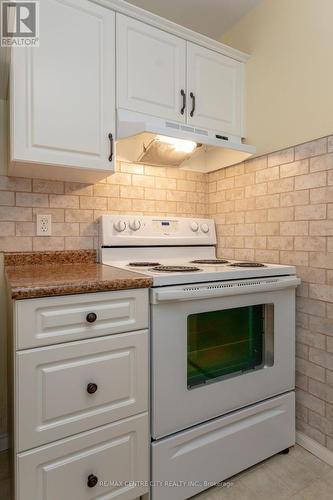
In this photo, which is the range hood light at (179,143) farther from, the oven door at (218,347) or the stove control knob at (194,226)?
the oven door at (218,347)

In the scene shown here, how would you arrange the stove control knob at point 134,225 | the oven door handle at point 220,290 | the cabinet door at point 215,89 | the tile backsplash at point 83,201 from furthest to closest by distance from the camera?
the stove control knob at point 134,225, the cabinet door at point 215,89, the tile backsplash at point 83,201, the oven door handle at point 220,290

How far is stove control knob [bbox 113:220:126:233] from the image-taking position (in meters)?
1.72

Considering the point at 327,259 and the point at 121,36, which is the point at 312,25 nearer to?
the point at 121,36

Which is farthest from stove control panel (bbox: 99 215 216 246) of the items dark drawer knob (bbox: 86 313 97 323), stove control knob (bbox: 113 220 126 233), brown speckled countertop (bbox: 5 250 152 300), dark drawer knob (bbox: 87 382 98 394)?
dark drawer knob (bbox: 87 382 98 394)

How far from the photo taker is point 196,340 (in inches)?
51.1

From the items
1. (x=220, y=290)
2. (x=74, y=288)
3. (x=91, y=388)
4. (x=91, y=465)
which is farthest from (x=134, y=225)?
(x=91, y=465)

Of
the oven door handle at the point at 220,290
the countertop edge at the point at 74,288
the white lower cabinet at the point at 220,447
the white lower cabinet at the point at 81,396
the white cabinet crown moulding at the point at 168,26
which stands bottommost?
the white lower cabinet at the point at 220,447

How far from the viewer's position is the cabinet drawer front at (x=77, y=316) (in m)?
0.94

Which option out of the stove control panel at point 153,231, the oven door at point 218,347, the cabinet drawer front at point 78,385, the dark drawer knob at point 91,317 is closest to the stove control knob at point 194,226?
the stove control panel at point 153,231

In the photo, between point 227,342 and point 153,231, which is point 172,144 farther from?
point 227,342

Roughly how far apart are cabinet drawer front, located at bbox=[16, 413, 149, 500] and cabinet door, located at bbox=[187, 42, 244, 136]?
4.93 ft

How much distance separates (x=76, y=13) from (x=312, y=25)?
108 centimetres

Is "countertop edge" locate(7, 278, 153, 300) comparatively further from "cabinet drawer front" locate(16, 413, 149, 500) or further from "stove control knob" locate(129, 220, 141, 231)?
"stove control knob" locate(129, 220, 141, 231)

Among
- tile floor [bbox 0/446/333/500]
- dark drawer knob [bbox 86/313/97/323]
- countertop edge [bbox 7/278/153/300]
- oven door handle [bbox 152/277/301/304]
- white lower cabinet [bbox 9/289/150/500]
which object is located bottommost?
tile floor [bbox 0/446/333/500]
